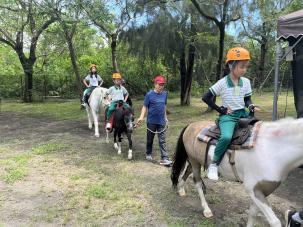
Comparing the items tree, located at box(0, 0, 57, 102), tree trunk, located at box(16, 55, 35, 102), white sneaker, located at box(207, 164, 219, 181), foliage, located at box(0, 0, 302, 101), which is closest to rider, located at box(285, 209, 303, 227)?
white sneaker, located at box(207, 164, 219, 181)

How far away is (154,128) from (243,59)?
3431 millimetres

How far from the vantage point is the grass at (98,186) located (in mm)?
4535

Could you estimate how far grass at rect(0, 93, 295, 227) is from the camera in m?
4.54

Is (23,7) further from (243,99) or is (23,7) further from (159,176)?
(243,99)

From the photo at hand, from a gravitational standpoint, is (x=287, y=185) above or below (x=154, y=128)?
below

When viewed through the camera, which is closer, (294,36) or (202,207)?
(202,207)

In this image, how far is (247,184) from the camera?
12.3 ft

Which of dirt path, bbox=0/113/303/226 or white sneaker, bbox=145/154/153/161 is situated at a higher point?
white sneaker, bbox=145/154/153/161

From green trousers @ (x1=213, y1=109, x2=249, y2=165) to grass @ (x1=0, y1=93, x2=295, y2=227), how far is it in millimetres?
890

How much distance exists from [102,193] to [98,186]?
346 millimetres

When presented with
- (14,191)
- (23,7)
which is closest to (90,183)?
(14,191)

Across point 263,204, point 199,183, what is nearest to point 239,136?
point 263,204

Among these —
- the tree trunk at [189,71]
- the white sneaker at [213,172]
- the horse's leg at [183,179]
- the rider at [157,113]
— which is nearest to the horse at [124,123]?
the rider at [157,113]

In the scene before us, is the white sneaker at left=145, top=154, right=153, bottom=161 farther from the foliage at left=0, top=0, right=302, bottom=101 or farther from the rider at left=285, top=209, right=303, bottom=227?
the foliage at left=0, top=0, right=302, bottom=101
